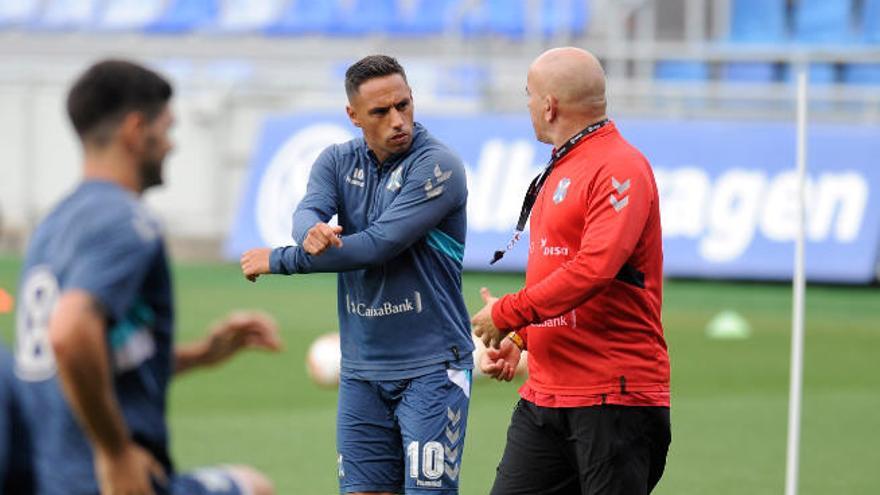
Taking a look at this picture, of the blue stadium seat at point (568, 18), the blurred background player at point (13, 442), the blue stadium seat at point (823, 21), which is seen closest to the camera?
the blurred background player at point (13, 442)

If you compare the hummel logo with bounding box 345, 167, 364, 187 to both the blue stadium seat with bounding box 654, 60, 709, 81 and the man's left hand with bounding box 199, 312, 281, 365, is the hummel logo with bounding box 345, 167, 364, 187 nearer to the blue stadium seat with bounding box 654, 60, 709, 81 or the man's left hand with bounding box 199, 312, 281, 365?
the man's left hand with bounding box 199, 312, 281, 365

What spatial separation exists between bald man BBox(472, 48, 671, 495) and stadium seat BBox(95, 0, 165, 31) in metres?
27.3

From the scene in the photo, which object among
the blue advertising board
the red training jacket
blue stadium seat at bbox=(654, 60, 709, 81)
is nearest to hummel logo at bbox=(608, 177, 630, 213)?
the red training jacket

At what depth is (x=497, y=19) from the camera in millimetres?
29844

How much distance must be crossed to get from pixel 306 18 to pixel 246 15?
1.38 metres

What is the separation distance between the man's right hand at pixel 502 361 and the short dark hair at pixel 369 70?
4.14 ft

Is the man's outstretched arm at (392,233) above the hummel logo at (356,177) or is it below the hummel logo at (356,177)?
below

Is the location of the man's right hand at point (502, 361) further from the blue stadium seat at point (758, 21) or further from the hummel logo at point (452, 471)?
the blue stadium seat at point (758, 21)

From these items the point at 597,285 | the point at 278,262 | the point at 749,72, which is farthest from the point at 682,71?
the point at 597,285

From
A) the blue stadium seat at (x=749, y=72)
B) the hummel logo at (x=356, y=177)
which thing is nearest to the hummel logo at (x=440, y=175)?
the hummel logo at (x=356, y=177)

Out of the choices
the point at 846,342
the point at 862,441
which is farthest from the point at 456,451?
the point at 846,342

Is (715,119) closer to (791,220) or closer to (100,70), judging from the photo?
(791,220)

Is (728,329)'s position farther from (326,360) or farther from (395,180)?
(395,180)

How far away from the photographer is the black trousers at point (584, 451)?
22.3 feet
